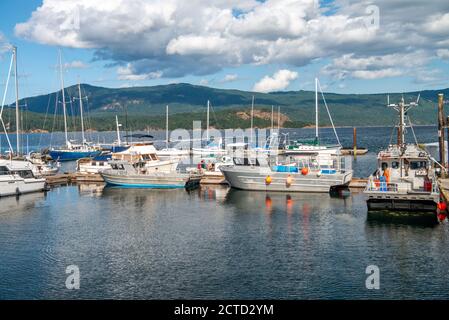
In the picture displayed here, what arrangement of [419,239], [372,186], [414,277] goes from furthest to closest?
[372,186] → [419,239] → [414,277]

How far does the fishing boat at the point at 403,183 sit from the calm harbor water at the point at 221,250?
1.41 meters

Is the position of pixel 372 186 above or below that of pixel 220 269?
above

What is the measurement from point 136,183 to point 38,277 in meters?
33.7

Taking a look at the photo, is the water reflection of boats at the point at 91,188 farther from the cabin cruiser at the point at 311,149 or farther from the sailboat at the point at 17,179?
the cabin cruiser at the point at 311,149

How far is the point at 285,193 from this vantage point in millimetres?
52406

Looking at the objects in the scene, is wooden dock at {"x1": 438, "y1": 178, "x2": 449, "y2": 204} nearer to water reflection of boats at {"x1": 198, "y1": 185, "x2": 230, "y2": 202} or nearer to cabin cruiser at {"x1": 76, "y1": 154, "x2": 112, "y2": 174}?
water reflection of boats at {"x1": 198, "y1": 185, "x2": 230, "y2": 202}

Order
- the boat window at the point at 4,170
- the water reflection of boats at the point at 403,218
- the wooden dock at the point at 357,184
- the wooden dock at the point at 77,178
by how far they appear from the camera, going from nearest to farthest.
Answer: the water reflection of boats at the point at 403,218, the boat window at the point at 4,170, the wooden dock at the point at 357,184, the wooden dock at the point at 77,178

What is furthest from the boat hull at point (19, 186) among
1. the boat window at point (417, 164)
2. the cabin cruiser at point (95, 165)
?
the boat window at point (417, 164)

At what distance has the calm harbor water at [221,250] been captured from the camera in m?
24.1

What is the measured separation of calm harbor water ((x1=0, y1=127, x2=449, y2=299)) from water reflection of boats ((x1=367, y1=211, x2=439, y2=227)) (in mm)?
120

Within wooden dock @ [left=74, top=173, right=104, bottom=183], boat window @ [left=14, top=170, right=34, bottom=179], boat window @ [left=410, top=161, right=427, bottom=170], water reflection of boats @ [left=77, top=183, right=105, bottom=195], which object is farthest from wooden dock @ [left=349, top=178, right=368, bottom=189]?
boat window @ [left=14, top=170, right=34, bottom=179]

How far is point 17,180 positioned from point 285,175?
27968 millimetres
